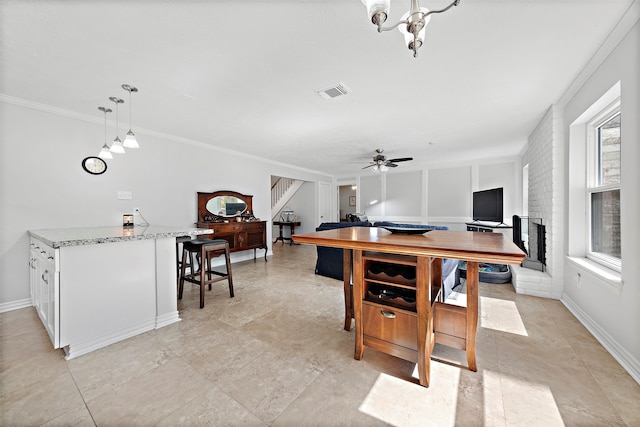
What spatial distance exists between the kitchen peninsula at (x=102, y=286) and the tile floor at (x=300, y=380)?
0.15 m

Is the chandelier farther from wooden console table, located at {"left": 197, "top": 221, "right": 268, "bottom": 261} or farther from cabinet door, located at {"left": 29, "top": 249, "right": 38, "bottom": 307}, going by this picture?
wooden console table, located at {"left": 197, "top": 221, "right": 268, "bottom": 261}

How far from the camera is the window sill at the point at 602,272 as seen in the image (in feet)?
6.13

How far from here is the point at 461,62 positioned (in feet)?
7.12

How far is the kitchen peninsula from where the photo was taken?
6.14 ft

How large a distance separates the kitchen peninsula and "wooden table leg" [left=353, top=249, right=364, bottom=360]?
1.80 metres

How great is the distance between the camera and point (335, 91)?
2652mm

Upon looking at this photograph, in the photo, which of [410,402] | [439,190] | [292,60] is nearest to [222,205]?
[292,60]

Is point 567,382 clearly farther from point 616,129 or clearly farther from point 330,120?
point 330,120

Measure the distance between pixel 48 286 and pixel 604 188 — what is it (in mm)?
4987

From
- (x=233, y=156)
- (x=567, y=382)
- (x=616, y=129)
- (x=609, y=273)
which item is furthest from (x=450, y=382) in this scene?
(x=233, y=156)

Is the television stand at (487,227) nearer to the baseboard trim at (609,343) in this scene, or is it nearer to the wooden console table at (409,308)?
the baseboard trim at (609,343)

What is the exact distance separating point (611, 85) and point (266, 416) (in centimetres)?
344

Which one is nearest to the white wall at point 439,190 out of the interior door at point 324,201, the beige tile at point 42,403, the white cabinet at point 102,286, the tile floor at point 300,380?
the interior door at point 324,201

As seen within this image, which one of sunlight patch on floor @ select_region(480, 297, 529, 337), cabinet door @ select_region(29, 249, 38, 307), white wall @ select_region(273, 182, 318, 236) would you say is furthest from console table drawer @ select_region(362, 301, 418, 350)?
white wall @ select_region(273, 182, 318, 236)
